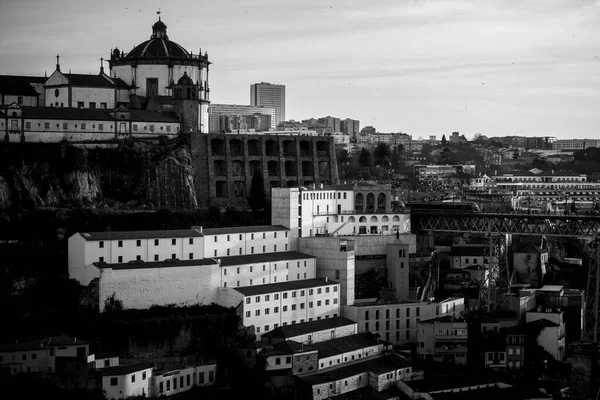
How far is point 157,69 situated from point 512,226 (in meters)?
26.9

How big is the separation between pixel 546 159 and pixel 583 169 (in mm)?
9917

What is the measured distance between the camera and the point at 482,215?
78.9m

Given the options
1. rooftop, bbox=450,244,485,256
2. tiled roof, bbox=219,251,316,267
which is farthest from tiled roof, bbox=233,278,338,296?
rooftop, bbox=450,244,485,256

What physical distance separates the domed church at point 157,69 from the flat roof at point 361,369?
29684 millimetres

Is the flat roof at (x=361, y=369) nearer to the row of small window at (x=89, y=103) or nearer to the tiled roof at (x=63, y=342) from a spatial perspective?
the tiled roof at (x=63, y=342)

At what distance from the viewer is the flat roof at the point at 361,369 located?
59.4 metres

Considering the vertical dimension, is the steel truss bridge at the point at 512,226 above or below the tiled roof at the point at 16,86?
below

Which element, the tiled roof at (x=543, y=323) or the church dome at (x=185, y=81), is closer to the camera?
the tiled roof at (x=543, y=323)

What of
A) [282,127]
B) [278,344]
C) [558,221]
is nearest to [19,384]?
[278,344]

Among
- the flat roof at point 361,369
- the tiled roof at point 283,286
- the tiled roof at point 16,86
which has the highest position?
the tiled roof at point 16,86

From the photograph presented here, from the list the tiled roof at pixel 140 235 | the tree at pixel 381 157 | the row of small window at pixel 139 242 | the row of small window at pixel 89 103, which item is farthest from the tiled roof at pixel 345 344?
the tree at pixel 381 157

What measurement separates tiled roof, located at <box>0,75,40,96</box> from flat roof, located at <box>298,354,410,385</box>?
31.8m

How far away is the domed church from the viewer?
292 feet

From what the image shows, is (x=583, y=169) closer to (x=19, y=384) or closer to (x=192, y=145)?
(x=192, y=145)
